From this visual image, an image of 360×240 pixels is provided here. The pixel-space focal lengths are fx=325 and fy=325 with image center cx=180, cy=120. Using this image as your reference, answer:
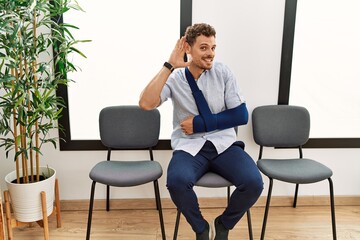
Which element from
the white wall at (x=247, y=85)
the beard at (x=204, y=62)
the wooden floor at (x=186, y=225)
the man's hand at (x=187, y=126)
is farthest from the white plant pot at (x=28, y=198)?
the beard at (x=204, y=62)

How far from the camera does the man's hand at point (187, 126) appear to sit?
1980mm

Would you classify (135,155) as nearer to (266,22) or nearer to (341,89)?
(266,22)

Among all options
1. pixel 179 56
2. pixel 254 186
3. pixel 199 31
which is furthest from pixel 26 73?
pixel 254 186

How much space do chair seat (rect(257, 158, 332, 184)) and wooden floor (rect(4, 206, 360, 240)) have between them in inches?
18.5

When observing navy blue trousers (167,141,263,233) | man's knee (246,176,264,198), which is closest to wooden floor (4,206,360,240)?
navy blue trousers (167,141,263,233)

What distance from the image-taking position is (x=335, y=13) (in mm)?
2402

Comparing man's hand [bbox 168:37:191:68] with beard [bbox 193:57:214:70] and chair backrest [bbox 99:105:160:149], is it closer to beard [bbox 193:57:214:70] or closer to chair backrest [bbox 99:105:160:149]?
beard [bbox 193:57:214:70]

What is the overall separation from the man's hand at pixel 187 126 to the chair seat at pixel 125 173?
317 millimetres

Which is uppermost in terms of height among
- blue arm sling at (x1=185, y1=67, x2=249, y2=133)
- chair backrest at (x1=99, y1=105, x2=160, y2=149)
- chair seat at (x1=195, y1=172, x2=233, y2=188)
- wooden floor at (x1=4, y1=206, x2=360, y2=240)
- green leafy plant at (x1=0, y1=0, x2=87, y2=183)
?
green leafy plant at (x1=0, y1=0, x2=87, y2=183)

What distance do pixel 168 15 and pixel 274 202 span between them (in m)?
1.69

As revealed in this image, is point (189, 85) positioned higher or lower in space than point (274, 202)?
higher

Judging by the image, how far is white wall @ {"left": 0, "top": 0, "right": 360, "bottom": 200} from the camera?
7.67 feet

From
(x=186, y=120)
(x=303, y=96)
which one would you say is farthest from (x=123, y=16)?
(x=303, y=96)

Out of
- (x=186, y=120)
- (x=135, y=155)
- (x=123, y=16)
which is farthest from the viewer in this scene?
(x=135, y=155)
